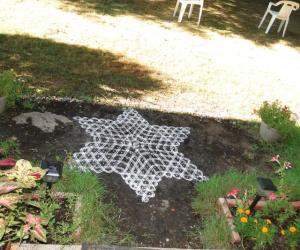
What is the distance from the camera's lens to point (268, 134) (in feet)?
19.1

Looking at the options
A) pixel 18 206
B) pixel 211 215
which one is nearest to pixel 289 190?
pixel 211 215

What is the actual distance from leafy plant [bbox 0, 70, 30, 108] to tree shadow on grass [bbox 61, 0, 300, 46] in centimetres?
471

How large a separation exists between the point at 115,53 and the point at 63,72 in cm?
148

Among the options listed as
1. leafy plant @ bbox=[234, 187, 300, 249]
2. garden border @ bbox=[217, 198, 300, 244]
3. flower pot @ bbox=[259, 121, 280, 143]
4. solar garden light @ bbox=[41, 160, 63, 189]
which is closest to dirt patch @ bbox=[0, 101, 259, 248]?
flower pot @ bbox=[259, 121, 280, 143]

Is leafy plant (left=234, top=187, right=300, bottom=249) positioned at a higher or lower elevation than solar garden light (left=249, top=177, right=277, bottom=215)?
lower

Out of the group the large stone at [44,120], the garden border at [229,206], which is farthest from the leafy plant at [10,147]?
the garden border at [229,206]

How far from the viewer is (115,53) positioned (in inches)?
306

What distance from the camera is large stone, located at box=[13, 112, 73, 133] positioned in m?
5.09

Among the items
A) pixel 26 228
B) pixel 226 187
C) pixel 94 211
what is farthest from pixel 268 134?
pixel 26 228

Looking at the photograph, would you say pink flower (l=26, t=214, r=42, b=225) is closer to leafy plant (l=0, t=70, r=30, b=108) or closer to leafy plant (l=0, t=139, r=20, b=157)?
leafy plant (l=0, t=139, r=20, b=157)

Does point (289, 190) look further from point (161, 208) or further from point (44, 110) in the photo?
point (44, 110)

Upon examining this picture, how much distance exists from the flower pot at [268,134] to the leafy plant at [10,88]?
3.79 m

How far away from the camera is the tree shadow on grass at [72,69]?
6273 mm

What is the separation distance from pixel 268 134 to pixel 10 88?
3.94m
